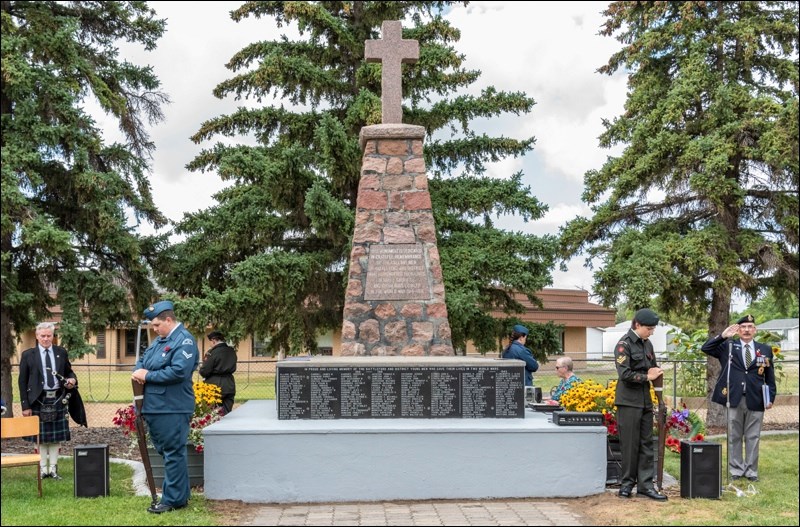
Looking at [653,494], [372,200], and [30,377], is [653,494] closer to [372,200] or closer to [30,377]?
[372,200]

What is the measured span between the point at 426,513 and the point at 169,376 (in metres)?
2.54

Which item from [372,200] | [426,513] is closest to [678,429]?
[426,513]

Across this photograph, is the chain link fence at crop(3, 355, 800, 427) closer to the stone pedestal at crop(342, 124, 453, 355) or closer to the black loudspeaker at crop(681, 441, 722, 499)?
the stone pedestal at crop(342, 124, 453, 355)

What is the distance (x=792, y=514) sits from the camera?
7371 mm

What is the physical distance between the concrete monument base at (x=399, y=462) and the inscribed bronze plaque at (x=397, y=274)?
3.09m

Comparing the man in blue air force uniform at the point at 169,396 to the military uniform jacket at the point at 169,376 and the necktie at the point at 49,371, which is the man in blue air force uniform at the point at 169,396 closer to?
the military uniform jacket at the point at 169,376

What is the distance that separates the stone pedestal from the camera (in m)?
10.9

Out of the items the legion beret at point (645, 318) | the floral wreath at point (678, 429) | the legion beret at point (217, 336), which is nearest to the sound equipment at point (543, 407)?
the floral wreath at point (678, 429)

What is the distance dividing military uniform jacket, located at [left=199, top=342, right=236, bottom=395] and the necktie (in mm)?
1967

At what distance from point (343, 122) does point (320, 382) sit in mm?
6836

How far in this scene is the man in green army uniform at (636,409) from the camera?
311 inches

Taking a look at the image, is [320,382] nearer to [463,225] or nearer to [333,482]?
[333,482]

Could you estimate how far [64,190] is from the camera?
13.0 meters

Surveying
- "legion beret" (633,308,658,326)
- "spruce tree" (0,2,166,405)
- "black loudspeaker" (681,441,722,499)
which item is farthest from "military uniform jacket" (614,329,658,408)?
"spruce tree" (0,2,166,405)
